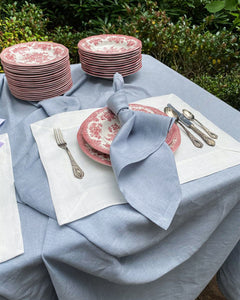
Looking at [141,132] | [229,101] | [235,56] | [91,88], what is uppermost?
[141,132]

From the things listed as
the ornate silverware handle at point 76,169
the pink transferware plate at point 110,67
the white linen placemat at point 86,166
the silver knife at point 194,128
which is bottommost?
the white linen placemat at point 86,166

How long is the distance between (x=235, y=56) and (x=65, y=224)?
6.63ft

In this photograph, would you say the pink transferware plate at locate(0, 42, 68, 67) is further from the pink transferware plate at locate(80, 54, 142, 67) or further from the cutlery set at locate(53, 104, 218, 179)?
the cutlery set at locate(53, 104, 218, 179)

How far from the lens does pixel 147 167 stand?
1.94ft

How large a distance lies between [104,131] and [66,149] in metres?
0.11

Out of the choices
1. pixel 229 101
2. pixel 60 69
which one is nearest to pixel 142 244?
pixel 60 69

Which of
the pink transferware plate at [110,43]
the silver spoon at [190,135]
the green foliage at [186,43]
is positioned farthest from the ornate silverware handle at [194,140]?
the green foliage at [186,43]

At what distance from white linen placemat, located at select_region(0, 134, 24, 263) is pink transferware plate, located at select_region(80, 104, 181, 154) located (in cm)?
20

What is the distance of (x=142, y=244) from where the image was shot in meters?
Result: 0.56

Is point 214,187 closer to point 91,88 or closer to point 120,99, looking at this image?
point 120,99

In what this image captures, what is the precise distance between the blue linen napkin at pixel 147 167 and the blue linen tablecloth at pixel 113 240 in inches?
1.4

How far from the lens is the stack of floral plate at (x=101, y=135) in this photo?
640 mm

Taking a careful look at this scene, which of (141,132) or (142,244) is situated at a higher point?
(141,132)

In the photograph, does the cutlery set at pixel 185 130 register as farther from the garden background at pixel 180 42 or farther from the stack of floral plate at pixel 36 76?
the garden background at pixel 180 42
